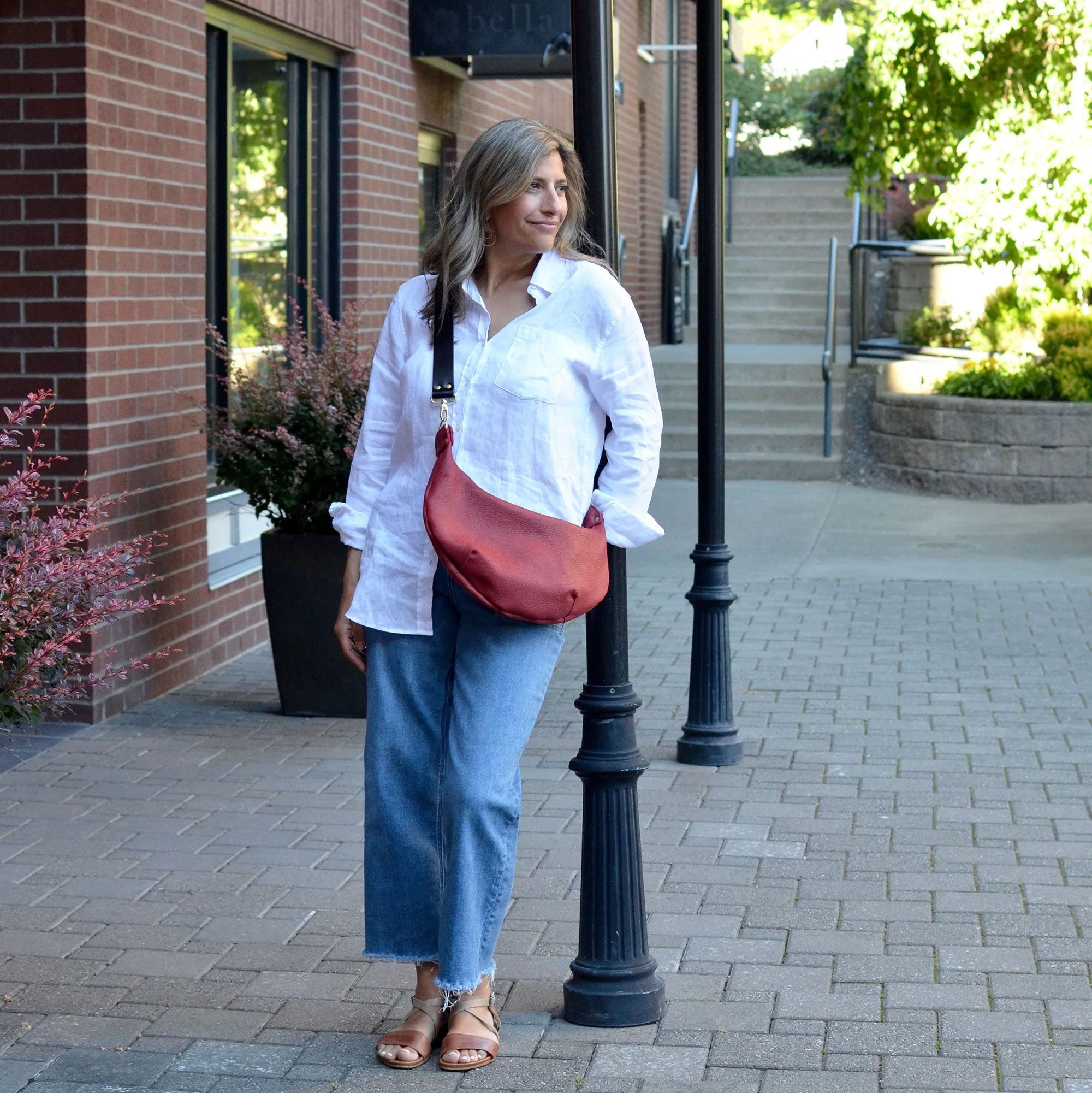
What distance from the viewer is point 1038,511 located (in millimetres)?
12008

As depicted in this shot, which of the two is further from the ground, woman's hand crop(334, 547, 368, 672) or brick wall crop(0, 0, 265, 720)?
brick wall crop(0, 0, 265, 720)

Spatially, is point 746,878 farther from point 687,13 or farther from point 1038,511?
point 687,13

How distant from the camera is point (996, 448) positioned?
41.1 feet

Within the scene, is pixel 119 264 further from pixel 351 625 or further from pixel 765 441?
pixel 765 441

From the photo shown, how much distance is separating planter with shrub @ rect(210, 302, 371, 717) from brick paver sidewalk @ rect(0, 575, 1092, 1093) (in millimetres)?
195

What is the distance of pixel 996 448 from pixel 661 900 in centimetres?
865

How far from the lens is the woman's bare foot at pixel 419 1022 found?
353 centimetres

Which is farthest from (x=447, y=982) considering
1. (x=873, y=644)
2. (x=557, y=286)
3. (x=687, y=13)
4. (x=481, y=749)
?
(x=687, y=13)

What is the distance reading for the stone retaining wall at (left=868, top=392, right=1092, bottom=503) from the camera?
12297mm

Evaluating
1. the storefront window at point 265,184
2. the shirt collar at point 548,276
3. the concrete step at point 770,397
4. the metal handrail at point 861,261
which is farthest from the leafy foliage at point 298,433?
the metal handrail at point 861,261

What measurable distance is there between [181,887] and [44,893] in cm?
36

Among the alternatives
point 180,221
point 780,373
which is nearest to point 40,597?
point 180,221

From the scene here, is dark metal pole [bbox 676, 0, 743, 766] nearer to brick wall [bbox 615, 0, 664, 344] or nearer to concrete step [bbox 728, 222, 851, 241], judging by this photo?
brick wall [bbox 615, 0, 664, 344]

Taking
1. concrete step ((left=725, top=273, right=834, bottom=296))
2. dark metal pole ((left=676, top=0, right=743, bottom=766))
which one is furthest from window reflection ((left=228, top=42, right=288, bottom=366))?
concrete step ((left=725, top=273, right=834, bottom=296))
